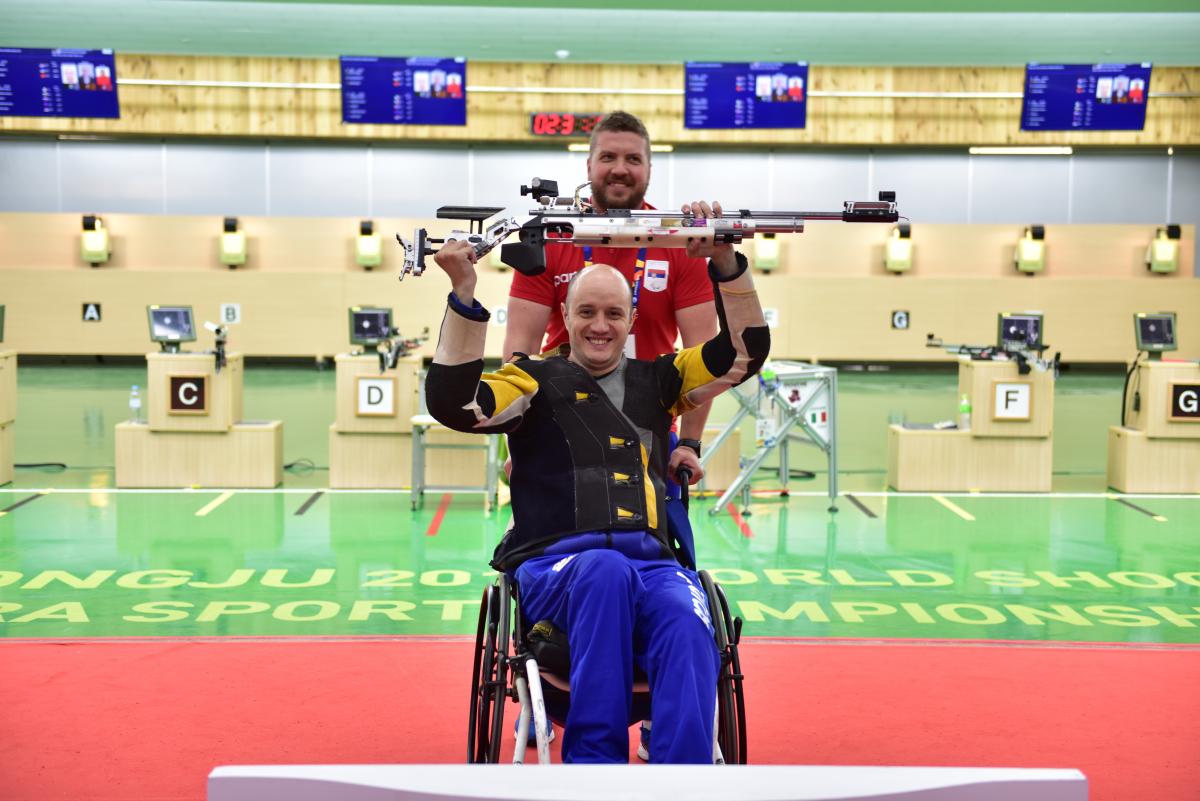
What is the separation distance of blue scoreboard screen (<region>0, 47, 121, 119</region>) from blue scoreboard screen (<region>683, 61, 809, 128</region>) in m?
6.65

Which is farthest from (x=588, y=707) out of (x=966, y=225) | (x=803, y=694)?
(x=966, y=225)

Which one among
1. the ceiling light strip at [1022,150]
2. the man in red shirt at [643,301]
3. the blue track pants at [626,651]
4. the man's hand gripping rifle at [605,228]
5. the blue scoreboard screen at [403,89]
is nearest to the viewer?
the blue track pants at [626,651]

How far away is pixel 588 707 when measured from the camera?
223cm

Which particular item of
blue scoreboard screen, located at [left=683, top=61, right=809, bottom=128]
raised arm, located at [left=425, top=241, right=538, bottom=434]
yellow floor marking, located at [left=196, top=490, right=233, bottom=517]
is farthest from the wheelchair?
blue scoreboard screen, located at [left=683, top=61, right=809, bottom=128]

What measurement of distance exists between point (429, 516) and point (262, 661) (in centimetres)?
260

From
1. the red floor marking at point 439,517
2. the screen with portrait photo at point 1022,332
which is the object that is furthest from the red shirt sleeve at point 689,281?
the screen with portrait photo at point 1022,332

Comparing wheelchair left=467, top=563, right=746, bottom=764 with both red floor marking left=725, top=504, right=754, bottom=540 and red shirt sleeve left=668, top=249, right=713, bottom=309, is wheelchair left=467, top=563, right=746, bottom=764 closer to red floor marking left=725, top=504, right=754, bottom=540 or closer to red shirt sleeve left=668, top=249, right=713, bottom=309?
red shirt sleeve left=668, top=249, right=713, bottom=309

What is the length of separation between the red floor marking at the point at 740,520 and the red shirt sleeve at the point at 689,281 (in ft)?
9.60

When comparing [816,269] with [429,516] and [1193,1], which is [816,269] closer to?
Result: [1193,1]

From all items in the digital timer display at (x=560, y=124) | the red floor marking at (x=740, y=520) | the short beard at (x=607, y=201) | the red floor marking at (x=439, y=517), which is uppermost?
the digital timer display at (x=560, y=124)

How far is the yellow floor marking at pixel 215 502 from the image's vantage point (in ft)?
21.2

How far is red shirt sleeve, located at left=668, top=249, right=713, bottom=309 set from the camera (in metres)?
3.24

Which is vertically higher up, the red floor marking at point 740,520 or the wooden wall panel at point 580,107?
the wooden wall panel at point 580,107

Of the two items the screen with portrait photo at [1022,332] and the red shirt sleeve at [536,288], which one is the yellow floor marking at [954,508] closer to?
the screen with portrait photo at [1022,332]
